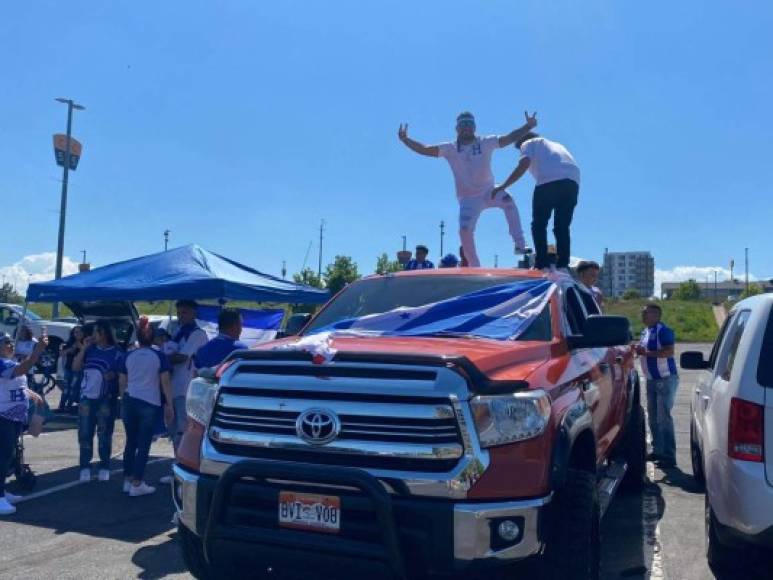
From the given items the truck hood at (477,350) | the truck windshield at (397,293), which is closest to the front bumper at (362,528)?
the truck hood at (477,350)

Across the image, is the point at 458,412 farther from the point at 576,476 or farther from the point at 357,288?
the point at 357,288

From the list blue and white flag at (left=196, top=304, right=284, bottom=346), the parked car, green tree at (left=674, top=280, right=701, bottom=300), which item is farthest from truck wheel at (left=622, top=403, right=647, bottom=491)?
green tree at (left=674, top=280, right=701, bottom=300)

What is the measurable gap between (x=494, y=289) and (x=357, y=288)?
45.2 inches

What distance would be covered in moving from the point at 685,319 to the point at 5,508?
55.3m

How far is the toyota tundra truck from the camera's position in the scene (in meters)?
3.13

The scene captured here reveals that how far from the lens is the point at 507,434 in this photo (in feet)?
10.5

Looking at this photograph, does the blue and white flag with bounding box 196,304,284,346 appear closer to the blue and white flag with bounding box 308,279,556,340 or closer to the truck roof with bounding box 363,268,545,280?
the truck roof with bounding box 363,268,545,280

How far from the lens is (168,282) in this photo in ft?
28.7

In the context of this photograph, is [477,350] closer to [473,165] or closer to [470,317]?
[470,317]

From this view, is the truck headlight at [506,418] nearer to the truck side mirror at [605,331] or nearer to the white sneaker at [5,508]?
the truck side mirror at [605,331]

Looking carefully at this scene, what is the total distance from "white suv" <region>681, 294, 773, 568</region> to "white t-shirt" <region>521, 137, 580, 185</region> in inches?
130

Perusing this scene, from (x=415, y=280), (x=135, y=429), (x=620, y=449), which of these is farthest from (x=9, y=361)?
(x=620, y=449)

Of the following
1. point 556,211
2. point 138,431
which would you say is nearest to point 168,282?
point 138,431

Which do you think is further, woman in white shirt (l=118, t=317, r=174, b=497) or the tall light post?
the tall light post
